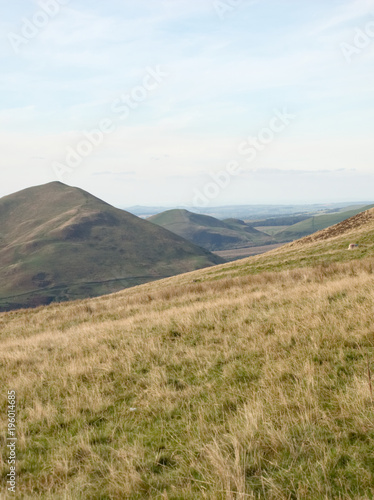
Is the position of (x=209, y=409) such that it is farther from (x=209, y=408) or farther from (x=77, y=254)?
(x=77, y=254)

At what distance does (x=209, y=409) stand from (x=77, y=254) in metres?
157

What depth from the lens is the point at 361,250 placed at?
25906 mm

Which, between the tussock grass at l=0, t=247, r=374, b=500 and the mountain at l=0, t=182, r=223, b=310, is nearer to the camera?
the tussock grass at l=0, t=247, r=374, b=500

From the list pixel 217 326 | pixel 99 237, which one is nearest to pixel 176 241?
pixel 99 237

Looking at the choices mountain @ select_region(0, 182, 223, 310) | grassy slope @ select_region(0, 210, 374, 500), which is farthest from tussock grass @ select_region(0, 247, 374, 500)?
mountain @ select_region(0, 182, 223, 310)

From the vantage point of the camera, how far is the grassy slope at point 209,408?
13.4 feet

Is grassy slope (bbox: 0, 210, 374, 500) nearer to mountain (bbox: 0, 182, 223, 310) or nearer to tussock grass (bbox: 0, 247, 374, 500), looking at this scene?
tussock grass (bbox: 0, 247, 374, 500)

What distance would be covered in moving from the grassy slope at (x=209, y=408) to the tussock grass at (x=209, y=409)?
0.02 m

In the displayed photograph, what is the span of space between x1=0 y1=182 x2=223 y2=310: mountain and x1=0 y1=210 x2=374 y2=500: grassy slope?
11744cm

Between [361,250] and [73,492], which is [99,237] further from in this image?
[73,492]

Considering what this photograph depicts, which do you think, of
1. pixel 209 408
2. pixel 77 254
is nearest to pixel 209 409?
pixel 209 408

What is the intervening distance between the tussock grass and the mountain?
117 m

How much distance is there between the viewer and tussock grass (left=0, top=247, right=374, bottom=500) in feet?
13.3

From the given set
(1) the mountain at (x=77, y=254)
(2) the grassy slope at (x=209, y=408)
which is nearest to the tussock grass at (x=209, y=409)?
(2) the grassy slope at (x=209, y=408)
